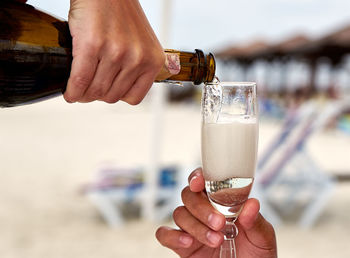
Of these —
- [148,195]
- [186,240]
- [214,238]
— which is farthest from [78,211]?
[214,238]

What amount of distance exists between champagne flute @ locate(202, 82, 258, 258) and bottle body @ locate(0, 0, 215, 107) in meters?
0.11

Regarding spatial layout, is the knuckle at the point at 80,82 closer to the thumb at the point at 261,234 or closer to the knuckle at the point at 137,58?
the knuckle at the point at 137,58

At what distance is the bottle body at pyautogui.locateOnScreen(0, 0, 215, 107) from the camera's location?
2.81ft

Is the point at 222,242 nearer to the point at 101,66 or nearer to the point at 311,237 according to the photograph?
the point at 101,66

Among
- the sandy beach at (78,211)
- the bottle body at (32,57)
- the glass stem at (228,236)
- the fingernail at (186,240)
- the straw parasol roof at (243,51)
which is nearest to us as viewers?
the bottle body at (32,57)

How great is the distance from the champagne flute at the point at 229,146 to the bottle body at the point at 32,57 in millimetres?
109

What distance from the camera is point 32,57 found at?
2.95 feet

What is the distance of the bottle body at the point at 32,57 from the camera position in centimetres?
86

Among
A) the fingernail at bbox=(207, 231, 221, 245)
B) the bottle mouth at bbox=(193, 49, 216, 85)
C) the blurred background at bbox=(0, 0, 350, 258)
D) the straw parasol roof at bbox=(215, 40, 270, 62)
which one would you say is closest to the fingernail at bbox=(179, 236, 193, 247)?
the fingernail at bbox=(207, 231, 221, 245)

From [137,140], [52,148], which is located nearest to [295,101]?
[137,140]

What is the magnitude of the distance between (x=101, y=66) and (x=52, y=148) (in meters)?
9.22

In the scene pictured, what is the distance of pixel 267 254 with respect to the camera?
1.17m

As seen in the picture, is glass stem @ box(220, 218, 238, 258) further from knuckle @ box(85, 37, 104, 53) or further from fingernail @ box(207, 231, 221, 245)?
knuckle @ box(85, 37, 104, 53)

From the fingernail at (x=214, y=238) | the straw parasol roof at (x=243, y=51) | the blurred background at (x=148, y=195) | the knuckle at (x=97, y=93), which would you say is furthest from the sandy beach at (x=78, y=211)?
the straw parasol roof at (x=243, y=51)
